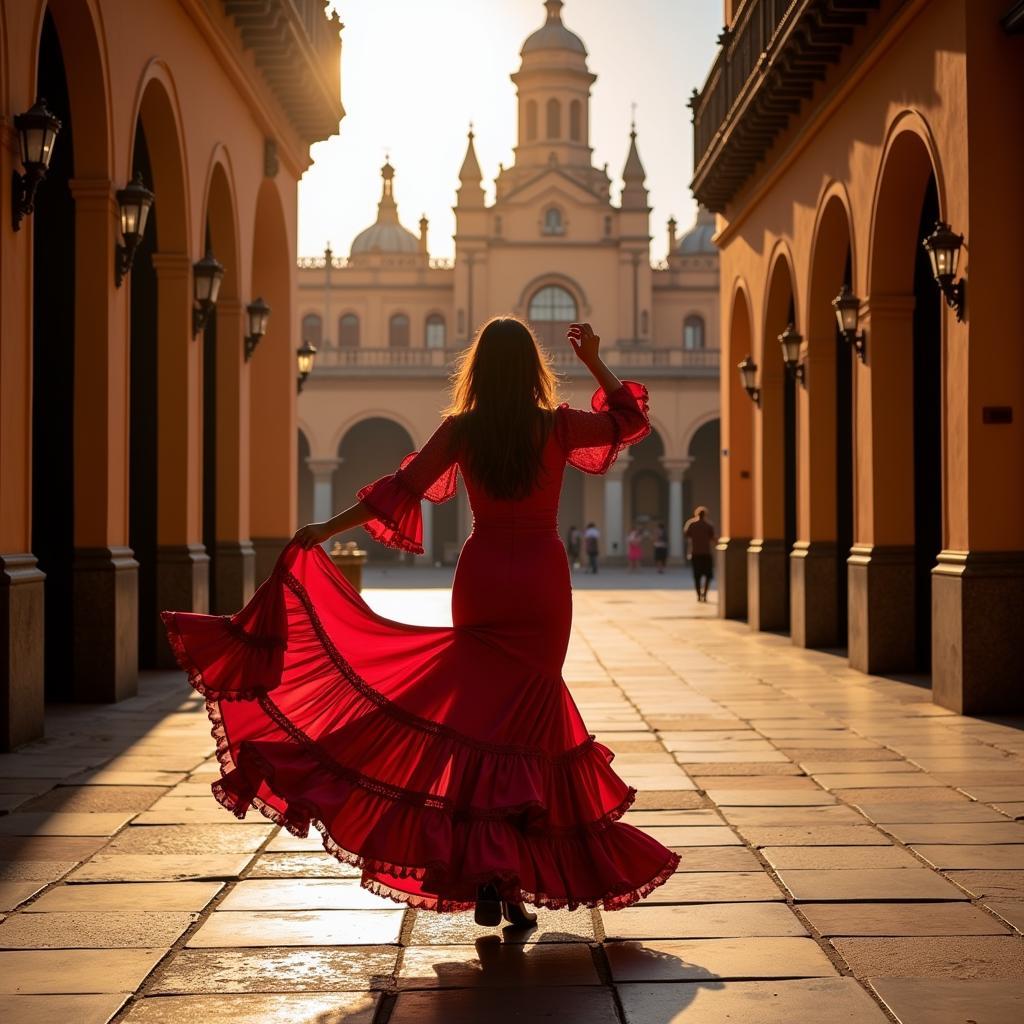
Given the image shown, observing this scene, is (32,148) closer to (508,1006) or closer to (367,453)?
(508,1006)

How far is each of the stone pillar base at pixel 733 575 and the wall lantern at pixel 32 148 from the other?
1392 centimetres

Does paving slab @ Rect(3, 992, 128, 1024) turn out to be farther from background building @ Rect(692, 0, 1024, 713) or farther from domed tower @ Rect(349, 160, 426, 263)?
domed tower @ Rect(349, 160, 426, 263)

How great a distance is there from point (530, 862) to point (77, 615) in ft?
23.1

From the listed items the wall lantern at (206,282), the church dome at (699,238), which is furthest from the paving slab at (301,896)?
the church dome at (699,238)

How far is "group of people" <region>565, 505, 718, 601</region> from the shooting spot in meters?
26.3

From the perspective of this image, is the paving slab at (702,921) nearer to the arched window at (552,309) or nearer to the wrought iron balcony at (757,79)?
the wrought iron balcony at (757,79)

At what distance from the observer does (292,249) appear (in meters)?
19.3

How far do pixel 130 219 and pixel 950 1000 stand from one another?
8.60m

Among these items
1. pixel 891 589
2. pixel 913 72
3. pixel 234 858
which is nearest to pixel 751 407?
pixel 891 589

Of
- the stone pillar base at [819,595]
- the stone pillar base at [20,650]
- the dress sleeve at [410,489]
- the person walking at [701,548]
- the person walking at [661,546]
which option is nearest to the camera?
the dress sleeve at [410,489]

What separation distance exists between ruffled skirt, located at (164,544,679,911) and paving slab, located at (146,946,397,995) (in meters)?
0.22

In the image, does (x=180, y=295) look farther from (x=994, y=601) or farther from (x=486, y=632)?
(x=486, y=632)

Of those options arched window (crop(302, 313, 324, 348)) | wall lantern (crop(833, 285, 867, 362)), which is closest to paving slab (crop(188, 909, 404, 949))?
wall lantern (crop(833, 285, 867, 362))

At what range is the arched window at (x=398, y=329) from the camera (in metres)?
59.8
